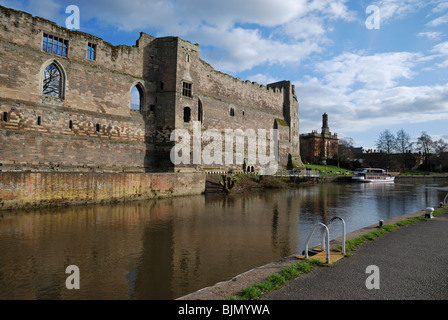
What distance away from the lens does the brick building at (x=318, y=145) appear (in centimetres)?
7325

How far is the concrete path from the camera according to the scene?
4465 mm

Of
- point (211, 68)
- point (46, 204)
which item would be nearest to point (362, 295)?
point (46, 204)

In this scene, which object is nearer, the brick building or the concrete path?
the concrete path

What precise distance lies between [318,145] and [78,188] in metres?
66.9

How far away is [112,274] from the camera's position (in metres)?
6.56

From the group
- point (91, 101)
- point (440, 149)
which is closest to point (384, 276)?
point (91, 101)

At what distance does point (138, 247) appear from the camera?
8742mm

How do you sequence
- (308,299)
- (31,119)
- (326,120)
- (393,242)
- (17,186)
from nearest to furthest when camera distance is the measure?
1. (308,299)
2. (393,242)
3. (17,186)
4. (31,119)
5. (326,120)

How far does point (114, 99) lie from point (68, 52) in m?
4.46

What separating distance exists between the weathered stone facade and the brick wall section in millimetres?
3595

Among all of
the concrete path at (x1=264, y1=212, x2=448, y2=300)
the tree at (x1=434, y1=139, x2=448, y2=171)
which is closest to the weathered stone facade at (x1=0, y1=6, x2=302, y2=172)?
the concrete path at (x1=264, y1=212, x2=448, y2=300)

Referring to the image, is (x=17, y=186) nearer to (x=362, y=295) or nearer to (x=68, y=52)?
(x=68, y=52)

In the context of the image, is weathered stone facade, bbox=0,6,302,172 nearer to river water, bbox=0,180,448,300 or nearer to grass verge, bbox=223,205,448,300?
river water, bbox=0,180,448,300

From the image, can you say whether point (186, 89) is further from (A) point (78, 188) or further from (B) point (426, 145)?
(B) point (426, 145)
